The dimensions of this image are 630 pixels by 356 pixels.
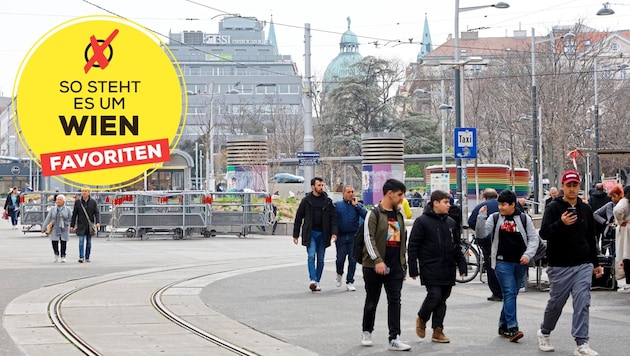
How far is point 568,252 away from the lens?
420 inches

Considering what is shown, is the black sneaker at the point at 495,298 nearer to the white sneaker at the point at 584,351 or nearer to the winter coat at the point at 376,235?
the winter coat at the point at 376,235

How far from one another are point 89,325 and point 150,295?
3.62m

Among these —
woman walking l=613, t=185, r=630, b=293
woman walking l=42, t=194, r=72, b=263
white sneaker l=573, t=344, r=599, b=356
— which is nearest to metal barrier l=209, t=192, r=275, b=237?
woman walking l=42, t=194, r=72, b=263

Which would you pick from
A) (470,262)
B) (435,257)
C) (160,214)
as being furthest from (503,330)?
(160,214)

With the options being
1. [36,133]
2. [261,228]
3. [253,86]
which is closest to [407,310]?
[36,133]

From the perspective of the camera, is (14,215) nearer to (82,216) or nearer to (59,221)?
(82,216)

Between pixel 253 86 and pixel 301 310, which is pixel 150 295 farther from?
pixel 253 86

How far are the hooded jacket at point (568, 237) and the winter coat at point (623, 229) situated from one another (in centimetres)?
519

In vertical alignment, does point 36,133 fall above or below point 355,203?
above

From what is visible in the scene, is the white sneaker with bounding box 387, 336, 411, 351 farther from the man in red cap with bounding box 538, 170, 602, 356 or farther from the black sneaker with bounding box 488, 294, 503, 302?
the black sneaker with bounding box 488, 294, 503, 302

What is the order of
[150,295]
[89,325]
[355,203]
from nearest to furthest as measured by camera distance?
[89,325], [150,295], [355,203]

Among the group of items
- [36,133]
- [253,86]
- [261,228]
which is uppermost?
[253,86]

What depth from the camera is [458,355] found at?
34.7 feet

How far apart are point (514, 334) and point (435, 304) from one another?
869mm
